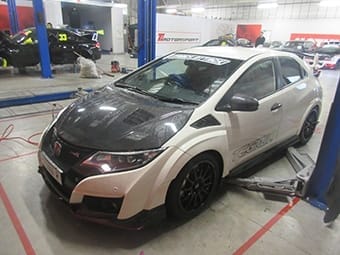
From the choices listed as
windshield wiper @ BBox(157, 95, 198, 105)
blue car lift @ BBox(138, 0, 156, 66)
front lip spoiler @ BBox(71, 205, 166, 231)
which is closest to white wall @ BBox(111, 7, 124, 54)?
blue car lift @ BBox(138, 0, 156, 66)

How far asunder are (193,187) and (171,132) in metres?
0.50

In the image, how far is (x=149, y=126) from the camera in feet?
6.43

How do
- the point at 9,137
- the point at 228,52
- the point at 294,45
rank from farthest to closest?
1. the point at 294,45
2. the point at 9,137
3. the point at 228,52

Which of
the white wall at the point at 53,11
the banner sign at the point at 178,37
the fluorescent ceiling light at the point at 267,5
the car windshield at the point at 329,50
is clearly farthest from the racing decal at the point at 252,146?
the fluorescent ceiling light at the point at 267,5

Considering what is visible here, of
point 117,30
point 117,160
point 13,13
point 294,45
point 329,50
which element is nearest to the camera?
point 117,160

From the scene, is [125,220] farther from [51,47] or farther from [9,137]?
[51,47]

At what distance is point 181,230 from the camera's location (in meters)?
2.08

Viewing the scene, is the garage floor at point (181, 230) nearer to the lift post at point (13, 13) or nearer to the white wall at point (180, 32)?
the white wall at point (180, 32)

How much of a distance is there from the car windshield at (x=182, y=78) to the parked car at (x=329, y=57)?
499 inches

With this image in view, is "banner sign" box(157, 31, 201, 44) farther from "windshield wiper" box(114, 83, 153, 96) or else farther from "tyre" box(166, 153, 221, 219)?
"tyre" box(166, 153, 221, 219)

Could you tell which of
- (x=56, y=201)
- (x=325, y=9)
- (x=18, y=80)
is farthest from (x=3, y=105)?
(x=325, y=9)

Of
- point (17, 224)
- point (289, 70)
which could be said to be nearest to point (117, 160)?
point (17, 224)

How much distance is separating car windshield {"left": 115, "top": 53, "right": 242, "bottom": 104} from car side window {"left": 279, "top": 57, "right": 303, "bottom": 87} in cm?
74

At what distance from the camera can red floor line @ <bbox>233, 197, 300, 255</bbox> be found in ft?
6.40
